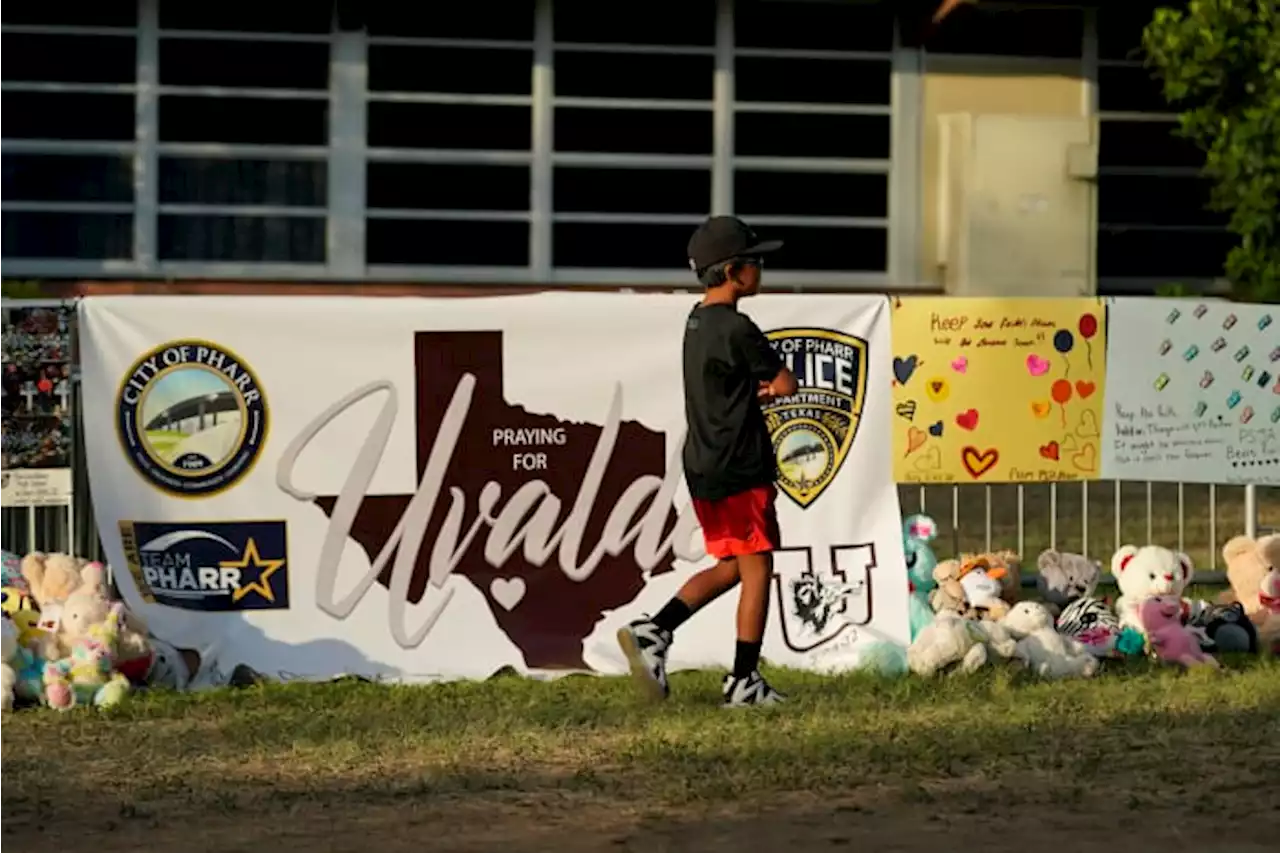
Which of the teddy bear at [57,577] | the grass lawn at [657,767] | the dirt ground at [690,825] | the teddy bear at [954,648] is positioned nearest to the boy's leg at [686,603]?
the grass lawn at [657,767]

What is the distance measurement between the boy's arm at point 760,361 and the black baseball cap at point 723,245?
284 millimetres

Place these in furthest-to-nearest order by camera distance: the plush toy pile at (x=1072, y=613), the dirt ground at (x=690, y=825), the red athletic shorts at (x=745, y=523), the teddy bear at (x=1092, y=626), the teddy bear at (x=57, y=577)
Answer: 1. the teddy bear at (x=1092, y=626)
2. the plush toy pile at (x=1072, y=613)
3. the teddy bear at (x=57, y=577)
4. the red athletic shorts at (x=745, y=523)
5. the dirt ground at (x=690, y=825)

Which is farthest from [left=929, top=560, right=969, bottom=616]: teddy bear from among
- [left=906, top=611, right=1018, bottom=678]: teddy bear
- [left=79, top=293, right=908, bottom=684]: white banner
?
[left=906, top=611, right=1018, bottom=678]: teddy bear

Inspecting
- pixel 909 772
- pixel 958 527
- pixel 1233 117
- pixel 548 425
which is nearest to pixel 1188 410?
pixel 958 527

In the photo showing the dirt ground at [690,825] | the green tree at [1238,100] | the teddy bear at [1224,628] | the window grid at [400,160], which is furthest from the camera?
the window grid at [400,160]

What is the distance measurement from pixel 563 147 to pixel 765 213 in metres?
1.94

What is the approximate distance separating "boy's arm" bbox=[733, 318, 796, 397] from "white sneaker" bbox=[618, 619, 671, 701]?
3.32ft

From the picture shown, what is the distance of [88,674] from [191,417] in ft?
3.87

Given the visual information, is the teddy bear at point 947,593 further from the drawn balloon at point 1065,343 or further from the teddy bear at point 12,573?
the teddy bear at point 12,573

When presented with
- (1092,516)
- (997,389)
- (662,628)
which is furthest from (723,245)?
(1092,516)

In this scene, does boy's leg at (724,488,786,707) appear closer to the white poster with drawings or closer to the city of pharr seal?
the city of pharr seal

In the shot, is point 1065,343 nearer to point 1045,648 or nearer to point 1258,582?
point 1258,582

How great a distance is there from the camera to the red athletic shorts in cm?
797

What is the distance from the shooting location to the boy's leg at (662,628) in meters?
8.03
